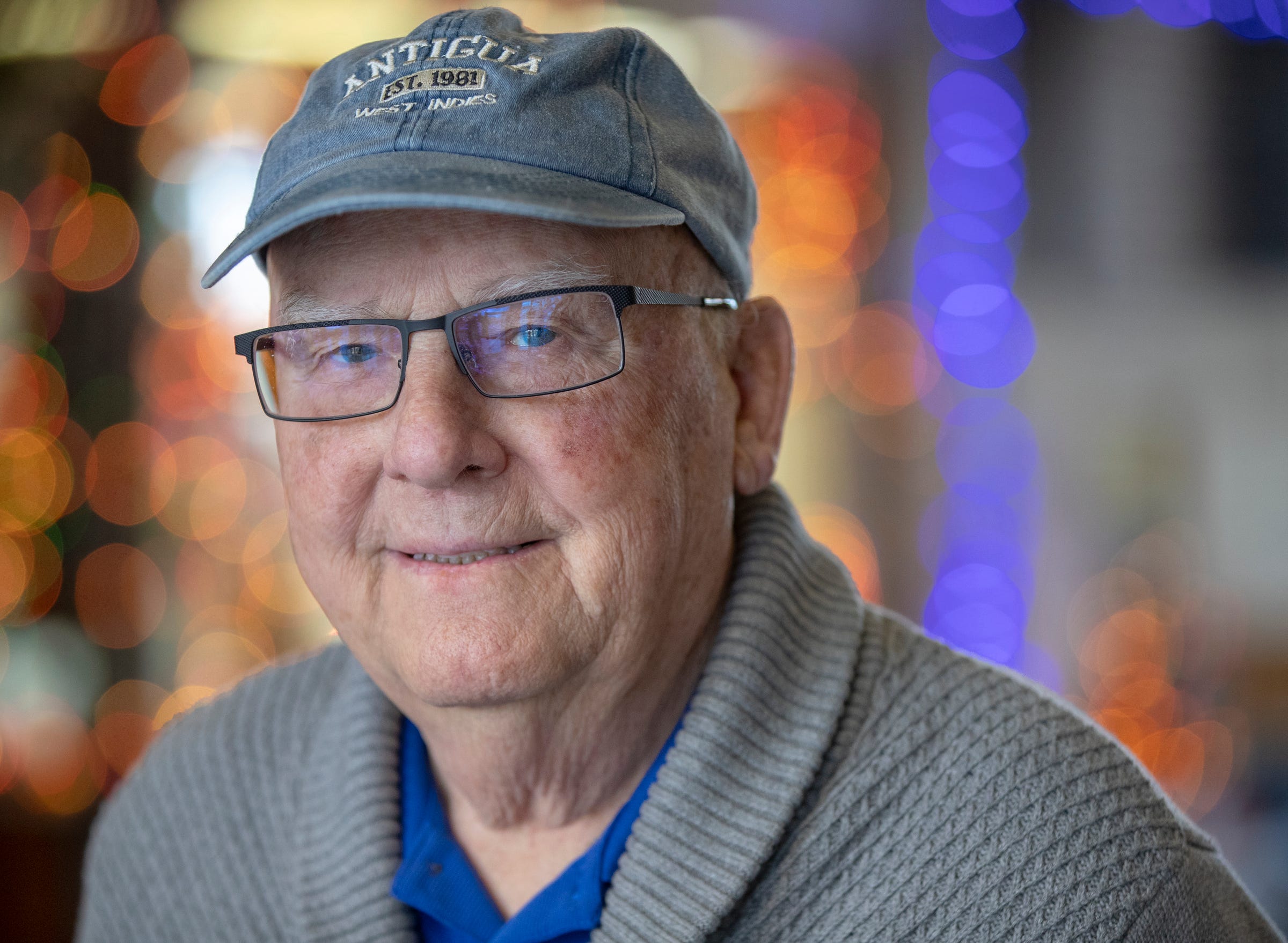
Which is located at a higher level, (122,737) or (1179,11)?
(1179,11)

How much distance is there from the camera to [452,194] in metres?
0.94

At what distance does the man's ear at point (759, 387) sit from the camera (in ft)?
4.08

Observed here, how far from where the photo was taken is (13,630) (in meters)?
2.93

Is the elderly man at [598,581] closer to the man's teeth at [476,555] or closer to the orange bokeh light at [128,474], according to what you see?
the man's teeth at [476,555]

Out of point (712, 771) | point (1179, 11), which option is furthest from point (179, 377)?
point (1179, 11)

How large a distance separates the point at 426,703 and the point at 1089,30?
4101 millimetres

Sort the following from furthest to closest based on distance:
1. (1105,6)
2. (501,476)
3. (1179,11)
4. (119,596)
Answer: (1179,11), (1105,6), (119,596), (501,476)

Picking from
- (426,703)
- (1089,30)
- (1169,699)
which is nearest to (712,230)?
(426,703)

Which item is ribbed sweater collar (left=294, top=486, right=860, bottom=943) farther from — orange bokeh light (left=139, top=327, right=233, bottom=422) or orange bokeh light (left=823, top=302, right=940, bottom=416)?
orange bokeh light (left=823, top=302, right=940, bottom=416)

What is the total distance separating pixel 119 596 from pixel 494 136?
98.1 inches

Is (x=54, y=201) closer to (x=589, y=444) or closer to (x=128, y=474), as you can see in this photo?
(x=128, y=474)

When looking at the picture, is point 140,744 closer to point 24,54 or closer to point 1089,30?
point 24,54

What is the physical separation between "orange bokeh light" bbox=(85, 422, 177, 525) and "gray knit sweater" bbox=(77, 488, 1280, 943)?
1.87m

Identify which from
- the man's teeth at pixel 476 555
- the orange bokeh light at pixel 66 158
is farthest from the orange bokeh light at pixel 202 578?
→ the man's teeth at pixel 476 555
